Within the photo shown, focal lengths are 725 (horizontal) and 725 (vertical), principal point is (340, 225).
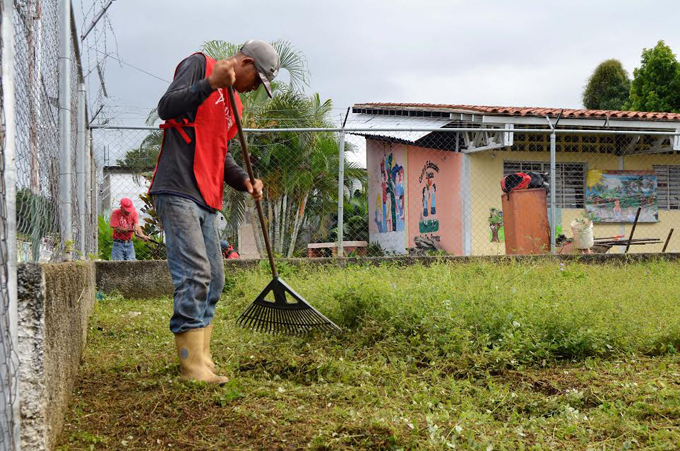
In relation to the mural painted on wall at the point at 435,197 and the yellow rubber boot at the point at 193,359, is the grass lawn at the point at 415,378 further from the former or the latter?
the mural painted on wall at the point at 435,197

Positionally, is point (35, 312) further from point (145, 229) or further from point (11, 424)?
point (145, 229)

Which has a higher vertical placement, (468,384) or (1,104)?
(1,104)

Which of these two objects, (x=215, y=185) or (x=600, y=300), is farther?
(x=600, y=300)

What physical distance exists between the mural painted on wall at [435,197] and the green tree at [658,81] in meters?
12.2

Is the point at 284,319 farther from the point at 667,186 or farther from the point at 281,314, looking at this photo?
the point at 667,186

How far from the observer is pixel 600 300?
5.21 meters

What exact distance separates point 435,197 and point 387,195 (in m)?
2.61

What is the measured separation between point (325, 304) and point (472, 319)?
1.14 meters

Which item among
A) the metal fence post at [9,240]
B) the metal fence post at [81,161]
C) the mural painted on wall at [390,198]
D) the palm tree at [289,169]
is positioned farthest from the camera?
the mural painted on wall at [390,198]

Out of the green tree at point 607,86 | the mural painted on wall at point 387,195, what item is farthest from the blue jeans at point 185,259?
the green tree at point 607,86

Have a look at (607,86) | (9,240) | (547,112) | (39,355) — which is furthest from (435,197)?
(607,86)

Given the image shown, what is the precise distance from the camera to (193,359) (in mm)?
3580

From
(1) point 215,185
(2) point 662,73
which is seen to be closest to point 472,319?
(1) point 215,185

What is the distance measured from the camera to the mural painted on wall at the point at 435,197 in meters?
14.5
